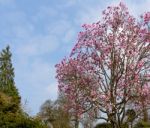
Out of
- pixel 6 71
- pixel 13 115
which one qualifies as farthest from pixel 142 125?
pixel 6 71

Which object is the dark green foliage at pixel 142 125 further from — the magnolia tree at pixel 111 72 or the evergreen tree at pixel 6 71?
the evergreen tree at pixel 6 71

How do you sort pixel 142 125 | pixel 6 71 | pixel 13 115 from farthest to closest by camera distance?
pixel 6 71 < pixel 142 125 < pixel 13 115

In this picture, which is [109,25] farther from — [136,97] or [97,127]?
[97,127]

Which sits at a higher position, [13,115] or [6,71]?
[6,71]

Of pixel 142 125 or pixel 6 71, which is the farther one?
pixel 6 71

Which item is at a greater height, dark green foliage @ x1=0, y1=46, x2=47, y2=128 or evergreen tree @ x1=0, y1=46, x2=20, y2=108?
evergreen tree @ x1=0, y1=46, x2=20, y2=108

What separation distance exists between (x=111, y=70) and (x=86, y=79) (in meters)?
1.23

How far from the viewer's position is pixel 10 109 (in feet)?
105

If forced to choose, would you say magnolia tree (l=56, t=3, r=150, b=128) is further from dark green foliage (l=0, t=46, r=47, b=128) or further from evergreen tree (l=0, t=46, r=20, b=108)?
evergreen tree (l=0, t=46, r=20, b=108)

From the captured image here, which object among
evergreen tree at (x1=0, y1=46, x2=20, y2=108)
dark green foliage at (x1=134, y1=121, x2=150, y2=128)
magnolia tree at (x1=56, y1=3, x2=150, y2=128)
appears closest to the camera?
magnolia tree at (x1=56, y1=3, x2=150, y2=128)

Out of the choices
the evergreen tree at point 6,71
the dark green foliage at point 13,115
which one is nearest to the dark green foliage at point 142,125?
the dark green foliage at point 13,115

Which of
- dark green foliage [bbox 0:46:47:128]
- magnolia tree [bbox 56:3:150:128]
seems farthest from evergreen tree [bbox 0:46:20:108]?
magnolia tree [bbox 56:3:150:128]

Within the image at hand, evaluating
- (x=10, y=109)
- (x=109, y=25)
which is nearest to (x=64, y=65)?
(x=109, y=25)

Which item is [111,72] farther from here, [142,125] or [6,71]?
[6,71]
